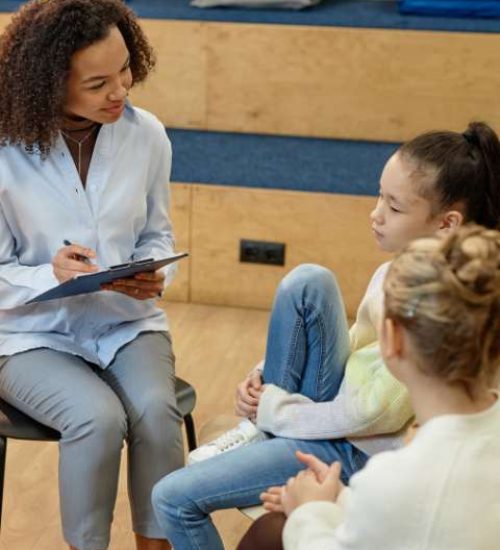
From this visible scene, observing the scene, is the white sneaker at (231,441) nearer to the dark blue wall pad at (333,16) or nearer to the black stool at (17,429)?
the black stool at (17,429)

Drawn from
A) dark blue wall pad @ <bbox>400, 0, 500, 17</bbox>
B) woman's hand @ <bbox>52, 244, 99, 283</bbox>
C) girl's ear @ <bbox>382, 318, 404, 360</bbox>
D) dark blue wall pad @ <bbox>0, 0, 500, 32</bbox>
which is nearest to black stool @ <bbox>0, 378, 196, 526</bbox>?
woman's hand @ <bbox>52, 244, 99, 283</bbox>

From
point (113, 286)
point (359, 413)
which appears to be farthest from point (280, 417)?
point (113, 286)

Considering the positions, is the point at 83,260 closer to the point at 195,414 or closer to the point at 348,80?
the point at 195,414

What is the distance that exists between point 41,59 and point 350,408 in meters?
0.84

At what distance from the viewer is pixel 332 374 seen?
1.53 m

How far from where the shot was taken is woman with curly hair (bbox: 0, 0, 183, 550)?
164cm

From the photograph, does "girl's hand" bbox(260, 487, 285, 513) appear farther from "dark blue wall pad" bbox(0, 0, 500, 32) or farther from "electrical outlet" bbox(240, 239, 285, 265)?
"dark blue wall pad" bbox(0, 0, 500, 32)

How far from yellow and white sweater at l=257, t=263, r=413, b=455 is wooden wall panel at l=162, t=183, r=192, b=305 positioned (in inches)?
63.2

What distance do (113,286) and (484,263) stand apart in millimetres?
833

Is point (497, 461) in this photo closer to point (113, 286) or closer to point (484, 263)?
point (484, 263)

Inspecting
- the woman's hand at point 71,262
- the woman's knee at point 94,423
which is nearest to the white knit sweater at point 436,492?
the woman's knee at point 94,423

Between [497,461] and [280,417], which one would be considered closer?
[497,461]

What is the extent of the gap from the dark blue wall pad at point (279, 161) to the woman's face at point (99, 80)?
1338 millimetres

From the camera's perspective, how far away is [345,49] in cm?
293
